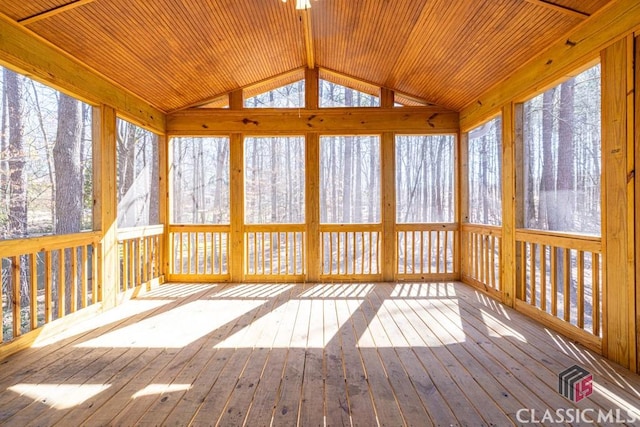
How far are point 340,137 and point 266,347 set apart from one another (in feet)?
10.4

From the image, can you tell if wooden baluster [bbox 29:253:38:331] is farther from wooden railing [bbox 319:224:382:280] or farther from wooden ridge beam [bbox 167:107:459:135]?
wooden railing [bbox 319:224:382:280]

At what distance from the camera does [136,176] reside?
3.98 m

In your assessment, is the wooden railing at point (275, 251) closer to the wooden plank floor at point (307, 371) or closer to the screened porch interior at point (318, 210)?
the screened porch interior at point (318, 210)

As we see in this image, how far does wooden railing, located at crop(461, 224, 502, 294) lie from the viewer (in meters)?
3.68

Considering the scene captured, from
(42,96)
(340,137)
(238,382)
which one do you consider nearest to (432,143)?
(340,137)

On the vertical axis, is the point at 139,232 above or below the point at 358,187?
below

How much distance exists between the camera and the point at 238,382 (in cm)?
185

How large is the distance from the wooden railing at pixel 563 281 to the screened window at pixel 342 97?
269cm

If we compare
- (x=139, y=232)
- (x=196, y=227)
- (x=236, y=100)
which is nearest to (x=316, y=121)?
(x=236, y=100)

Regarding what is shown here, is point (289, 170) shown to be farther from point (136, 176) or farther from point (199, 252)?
point (136, 176)

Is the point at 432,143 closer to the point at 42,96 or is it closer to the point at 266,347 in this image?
the point at 266,347

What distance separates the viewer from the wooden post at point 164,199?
4418 millimetres

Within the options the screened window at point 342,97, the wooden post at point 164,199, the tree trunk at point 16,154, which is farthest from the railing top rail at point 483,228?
the tree trunk at point 16,154

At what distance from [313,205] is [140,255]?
2432 mm
